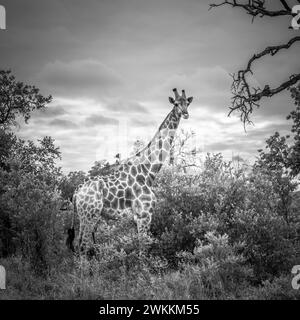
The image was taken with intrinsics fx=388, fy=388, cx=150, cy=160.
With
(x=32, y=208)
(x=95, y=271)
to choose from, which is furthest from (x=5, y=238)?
(x=95, y=271)

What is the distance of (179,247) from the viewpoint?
8812mm

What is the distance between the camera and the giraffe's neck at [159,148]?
33.8ft

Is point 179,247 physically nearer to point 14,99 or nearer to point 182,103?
point 182,103

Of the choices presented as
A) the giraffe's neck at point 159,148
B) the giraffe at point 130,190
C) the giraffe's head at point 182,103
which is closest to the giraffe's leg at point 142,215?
the giraffe at point 130,190

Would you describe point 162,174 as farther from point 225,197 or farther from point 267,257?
point 267,257

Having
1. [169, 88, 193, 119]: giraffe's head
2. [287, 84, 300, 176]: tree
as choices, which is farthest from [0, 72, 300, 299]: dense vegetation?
[287, 84, 300, 176]: tree

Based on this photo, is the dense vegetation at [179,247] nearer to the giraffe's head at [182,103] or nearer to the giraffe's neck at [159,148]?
the giraffe's neck at [159,148]

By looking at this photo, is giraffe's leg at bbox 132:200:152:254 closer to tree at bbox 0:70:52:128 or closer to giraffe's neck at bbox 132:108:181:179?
giraffe's neck at bbox 132:108:181:179

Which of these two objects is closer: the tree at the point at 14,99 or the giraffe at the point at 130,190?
the giraffe at the point at 130,190

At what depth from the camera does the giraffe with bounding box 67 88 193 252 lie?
9422 millimetres

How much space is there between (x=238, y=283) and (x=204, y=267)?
965 mm

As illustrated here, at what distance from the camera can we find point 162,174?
32.9 feet

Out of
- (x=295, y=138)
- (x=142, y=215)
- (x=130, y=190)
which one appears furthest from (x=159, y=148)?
(x=295, y=138)

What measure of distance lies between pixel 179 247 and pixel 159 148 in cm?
292
